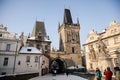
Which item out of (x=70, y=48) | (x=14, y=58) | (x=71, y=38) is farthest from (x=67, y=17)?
(x=14, y=58)

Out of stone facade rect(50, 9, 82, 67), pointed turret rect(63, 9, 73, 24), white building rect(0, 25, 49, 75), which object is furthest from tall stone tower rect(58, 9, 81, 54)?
white building rect(0, 25, 49, 75)

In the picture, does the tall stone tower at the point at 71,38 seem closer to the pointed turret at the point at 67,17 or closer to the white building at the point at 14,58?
the pointed turret at the point at 67,17

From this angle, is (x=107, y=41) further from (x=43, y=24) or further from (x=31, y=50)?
(x=43, y=24)

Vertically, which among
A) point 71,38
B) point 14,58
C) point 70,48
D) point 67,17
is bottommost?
point 14,58

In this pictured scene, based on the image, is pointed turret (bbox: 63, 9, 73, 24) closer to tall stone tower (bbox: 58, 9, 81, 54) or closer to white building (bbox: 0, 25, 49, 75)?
tall stone tower (bbox: 58, 9, 81, 54)

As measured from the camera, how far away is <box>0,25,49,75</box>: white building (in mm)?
24547

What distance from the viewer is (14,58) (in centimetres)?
2545

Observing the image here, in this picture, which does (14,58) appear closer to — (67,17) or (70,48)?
(70,48)

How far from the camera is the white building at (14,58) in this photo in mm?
24547

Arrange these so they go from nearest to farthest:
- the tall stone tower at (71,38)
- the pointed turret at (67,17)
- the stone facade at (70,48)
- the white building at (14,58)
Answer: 1. the white building at (14,58)
2. the stone facade at (70,48)
3. the tall stone tower at (71,38)
4. the pointed turret at (67,17)

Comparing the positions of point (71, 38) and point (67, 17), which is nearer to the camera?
point (71, 38)

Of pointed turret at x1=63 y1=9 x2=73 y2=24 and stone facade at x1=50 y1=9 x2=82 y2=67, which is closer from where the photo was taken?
stone facade at x1=50 y1=9 x2=82 y2=67

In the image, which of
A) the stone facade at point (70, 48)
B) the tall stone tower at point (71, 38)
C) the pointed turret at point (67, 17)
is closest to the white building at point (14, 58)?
the stone facade at point (70, 48)

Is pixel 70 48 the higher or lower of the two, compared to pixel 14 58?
higher
